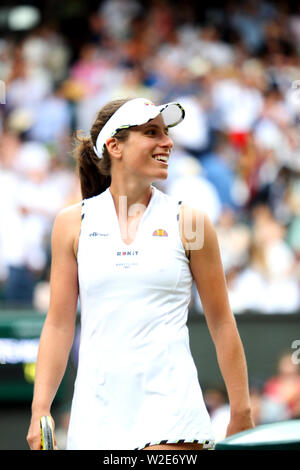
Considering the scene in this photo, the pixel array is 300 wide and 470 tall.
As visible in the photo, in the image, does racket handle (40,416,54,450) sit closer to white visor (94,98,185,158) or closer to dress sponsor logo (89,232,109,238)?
dress sponsor logo (89,232,109,238)

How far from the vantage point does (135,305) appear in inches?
117

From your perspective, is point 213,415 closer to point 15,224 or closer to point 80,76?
point 15,224

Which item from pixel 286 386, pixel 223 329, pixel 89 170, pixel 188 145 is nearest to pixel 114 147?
pixel 89 170

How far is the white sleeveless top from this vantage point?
2.94 metres

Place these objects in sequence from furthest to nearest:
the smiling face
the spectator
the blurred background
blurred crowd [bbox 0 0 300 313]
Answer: blurred crowd [bbox 0 0 300 313] < the blurred background < the spectator < the smiling face

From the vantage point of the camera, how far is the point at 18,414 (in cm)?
698

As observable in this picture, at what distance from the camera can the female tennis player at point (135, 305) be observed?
295 cm

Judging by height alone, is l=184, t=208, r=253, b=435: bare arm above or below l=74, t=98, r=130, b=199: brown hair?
below

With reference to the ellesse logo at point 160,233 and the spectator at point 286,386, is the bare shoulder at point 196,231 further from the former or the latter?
the spectator at point 286,386

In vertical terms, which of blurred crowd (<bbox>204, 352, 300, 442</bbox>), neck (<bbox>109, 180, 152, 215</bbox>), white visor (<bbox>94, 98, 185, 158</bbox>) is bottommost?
blurred crowd (<bbox>204, 352, 300, 442</bbox>)

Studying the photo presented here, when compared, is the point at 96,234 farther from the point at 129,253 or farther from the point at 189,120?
the point at 189,120

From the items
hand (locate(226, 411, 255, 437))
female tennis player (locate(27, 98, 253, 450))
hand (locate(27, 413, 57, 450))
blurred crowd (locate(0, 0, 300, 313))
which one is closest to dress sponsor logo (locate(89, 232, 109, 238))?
female tennis player (locate(27, 98, 253, 450))

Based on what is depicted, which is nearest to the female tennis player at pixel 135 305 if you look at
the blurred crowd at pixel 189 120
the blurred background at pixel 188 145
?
the blurred background at pixel 188 145

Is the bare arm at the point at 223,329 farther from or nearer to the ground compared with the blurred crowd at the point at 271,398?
farther from the ground
